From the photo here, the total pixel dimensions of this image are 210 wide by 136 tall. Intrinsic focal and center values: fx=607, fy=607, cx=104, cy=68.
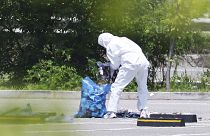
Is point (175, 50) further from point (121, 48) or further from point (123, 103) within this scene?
point (121, 48)

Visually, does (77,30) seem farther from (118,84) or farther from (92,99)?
(92,99)

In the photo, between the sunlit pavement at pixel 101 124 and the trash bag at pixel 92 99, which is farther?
the trash bag at pixel 92 99

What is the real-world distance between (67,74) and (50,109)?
42.1 feet

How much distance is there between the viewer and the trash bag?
9344mm

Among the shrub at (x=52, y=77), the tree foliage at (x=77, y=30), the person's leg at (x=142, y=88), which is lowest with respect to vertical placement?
the person's leg at (x=142, y=88)

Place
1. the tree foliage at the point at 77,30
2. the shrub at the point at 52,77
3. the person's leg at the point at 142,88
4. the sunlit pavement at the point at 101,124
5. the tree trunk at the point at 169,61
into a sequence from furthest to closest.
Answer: the tree foliage at the point at 77,30
the tree trunk at the point at 169,61
the shrub at the point at 52,77
the person's leg at the point at 142,88
the sunlit pavement at the point at 101,124

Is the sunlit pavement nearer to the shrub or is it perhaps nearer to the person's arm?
the person's arm

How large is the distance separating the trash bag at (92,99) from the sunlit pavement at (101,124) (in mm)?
123

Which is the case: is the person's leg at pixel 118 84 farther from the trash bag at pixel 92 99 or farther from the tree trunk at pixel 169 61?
the tree trunk at pixel 169 61

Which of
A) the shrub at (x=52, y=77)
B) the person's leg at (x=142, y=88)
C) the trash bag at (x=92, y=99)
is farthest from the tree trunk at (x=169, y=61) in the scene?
the trash bag at (x=92, y=99)

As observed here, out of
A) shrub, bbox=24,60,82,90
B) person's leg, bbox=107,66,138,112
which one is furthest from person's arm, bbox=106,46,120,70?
shrub, bbox=24,60,82,90

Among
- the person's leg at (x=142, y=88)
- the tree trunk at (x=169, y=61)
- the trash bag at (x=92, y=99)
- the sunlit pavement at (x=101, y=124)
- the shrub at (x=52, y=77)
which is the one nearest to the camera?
the sunlit pavement at (x=101, y=124)

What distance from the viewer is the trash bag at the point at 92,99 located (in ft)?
30.7

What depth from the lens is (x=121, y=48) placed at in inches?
368
